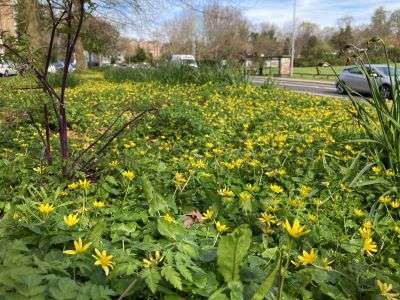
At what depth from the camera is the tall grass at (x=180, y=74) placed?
11.3 metres

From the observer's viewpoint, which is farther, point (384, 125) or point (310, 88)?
point (310, 88)

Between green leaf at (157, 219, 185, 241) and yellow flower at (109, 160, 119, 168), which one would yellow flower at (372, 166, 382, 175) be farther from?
green leaf at (157, 219, 185, 241)

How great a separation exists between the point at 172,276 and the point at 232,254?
8.8 inches

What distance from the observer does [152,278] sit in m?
1.43

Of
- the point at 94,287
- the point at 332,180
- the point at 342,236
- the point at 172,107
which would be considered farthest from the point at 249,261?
the point at 172,107

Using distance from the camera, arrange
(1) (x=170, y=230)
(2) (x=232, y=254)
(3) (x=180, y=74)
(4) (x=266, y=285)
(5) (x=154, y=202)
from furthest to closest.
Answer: (3) (x=180, y=74) < (5) (x=154, y=202) < (1) (x=170, y=230) < (2) (x=232, y=254) < (4) (x=266, y=285)

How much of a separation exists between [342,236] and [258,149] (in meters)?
1.97

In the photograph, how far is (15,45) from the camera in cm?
302

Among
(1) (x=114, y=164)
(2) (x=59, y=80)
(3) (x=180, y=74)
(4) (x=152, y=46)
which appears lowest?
(1) (x=114, y=164)

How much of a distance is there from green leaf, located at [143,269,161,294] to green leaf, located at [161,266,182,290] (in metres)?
0.02

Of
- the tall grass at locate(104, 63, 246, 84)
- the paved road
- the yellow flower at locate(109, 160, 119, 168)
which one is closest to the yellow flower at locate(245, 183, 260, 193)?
the yellow flower at locate(109, 160, 119, 168)

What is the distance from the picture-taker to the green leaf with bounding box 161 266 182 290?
143 cm

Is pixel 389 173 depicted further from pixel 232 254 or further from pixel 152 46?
pixel 152 46

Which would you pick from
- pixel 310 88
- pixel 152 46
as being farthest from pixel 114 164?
pixel 152 46
